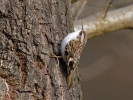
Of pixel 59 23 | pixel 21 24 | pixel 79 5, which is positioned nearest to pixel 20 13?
pixel 21 24

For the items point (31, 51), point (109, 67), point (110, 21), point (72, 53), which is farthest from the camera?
point (109, 67)

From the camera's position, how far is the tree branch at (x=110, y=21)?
298cm

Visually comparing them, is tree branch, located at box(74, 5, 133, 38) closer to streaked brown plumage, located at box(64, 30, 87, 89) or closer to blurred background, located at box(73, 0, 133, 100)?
streaked brown plumage, located at box(64, 30, 87, 89)

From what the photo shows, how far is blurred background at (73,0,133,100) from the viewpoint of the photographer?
5.04 meters

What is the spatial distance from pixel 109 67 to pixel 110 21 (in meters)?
2.23

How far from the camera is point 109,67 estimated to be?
17.2 ft

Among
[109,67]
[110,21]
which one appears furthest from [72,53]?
[109,67]

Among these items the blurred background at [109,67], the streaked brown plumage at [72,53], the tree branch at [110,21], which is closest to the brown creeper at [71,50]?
the streaked brown plumage at [72,53]

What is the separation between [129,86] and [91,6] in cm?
182

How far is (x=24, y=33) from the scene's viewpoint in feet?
6.03

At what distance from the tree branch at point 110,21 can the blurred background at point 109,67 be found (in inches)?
75.3

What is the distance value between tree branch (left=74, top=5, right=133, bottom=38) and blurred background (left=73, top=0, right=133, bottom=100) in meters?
1.91

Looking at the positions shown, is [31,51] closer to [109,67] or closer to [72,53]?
[72,53]

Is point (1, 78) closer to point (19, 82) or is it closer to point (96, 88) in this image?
point (19, 82)
